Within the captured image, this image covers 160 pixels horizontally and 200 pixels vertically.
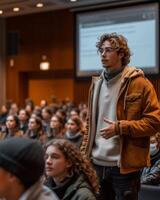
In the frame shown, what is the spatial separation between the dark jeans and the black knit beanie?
0.91 m

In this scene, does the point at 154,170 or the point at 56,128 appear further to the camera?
the point at 56,128

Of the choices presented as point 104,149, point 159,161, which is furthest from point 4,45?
point 104,149

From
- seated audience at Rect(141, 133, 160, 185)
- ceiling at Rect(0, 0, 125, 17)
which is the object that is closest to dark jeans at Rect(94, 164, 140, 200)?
seated audience at Rect(141, 133, 160, 185)

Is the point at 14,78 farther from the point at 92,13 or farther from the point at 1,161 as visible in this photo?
the point at 1,161

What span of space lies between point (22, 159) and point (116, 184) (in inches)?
38.9

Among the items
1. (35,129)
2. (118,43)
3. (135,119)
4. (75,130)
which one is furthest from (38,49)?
(135,119)

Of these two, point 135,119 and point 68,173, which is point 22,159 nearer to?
point 68,173

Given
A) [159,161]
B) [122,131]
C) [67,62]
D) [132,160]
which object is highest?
[67,62]

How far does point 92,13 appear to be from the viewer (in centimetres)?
873

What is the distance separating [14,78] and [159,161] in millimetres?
9272

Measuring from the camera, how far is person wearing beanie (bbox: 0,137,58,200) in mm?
1153

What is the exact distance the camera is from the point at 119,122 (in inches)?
78.0

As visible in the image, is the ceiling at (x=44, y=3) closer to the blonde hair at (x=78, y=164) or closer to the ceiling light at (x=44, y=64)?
the ceiling light at (x=44, y=64)

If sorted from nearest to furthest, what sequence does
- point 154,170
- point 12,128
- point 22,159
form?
point 22,159 → point 154,170 → point 12,128
